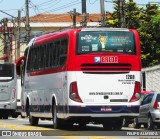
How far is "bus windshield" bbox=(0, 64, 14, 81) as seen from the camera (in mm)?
43125

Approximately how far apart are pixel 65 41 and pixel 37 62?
3903 millimetres

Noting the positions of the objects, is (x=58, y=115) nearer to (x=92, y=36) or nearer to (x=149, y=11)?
(x=92, y=36)

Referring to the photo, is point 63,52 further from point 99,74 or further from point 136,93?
point 136,93

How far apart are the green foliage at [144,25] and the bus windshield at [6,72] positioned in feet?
68.8

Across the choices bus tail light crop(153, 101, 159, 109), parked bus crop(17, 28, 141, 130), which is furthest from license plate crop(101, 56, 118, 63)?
bus tail light crop(153, 101, 159, 109)

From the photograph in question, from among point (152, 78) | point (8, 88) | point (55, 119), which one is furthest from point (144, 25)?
point (55, 119)

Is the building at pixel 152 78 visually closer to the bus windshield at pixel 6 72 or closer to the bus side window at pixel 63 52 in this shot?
the bus windshield at pixel 6 72

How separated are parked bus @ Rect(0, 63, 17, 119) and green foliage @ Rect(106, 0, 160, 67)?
21.0 m

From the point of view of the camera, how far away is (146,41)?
6525 centimetres

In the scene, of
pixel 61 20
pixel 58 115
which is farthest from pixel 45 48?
pixel 61 20

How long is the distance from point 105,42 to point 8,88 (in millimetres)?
20404

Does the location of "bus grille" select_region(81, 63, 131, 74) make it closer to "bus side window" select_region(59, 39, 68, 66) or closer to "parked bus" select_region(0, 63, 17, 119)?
"bus side window" select_region(59, 39, 68, 66)

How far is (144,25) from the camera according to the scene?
6394 cm

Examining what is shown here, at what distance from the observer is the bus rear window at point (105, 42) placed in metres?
23.9
